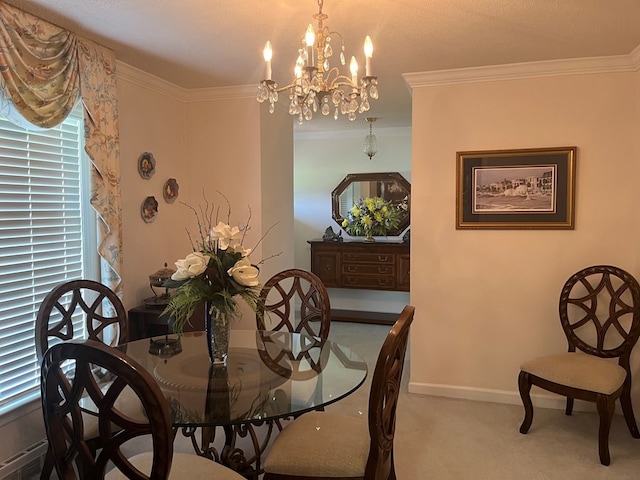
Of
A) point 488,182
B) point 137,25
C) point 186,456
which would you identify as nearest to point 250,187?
point 137,25

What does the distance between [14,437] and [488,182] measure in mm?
3252

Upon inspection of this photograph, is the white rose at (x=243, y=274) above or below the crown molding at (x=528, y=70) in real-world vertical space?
below

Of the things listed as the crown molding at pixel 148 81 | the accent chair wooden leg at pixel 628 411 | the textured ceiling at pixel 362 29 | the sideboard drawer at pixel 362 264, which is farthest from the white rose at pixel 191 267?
the sideboard drawer at pixel 362 264

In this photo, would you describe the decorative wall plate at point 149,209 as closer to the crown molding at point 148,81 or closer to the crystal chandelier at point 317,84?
the crown molding at point 148,81

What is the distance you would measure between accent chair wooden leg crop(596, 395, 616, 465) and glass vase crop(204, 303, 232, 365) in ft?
6.74

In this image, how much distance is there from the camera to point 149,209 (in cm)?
351

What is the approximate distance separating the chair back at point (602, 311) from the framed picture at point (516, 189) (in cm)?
40

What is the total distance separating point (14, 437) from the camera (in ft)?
8.14

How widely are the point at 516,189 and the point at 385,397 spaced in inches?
83.6

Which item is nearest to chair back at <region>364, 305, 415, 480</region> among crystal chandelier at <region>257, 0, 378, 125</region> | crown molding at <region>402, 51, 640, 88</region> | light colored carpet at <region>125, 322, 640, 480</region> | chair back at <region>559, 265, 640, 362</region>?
light colored carpet at <region>125, 322, 640, 480</region>

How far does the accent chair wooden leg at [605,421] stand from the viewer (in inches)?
103

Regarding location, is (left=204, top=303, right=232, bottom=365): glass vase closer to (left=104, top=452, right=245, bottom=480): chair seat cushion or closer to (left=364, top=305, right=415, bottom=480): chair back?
(left=104, top=452, right=245, bottom=480): chair seat cushion

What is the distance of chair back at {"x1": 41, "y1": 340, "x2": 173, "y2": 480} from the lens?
128 centimetres

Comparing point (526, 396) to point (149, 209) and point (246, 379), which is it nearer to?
point (246, 379)
